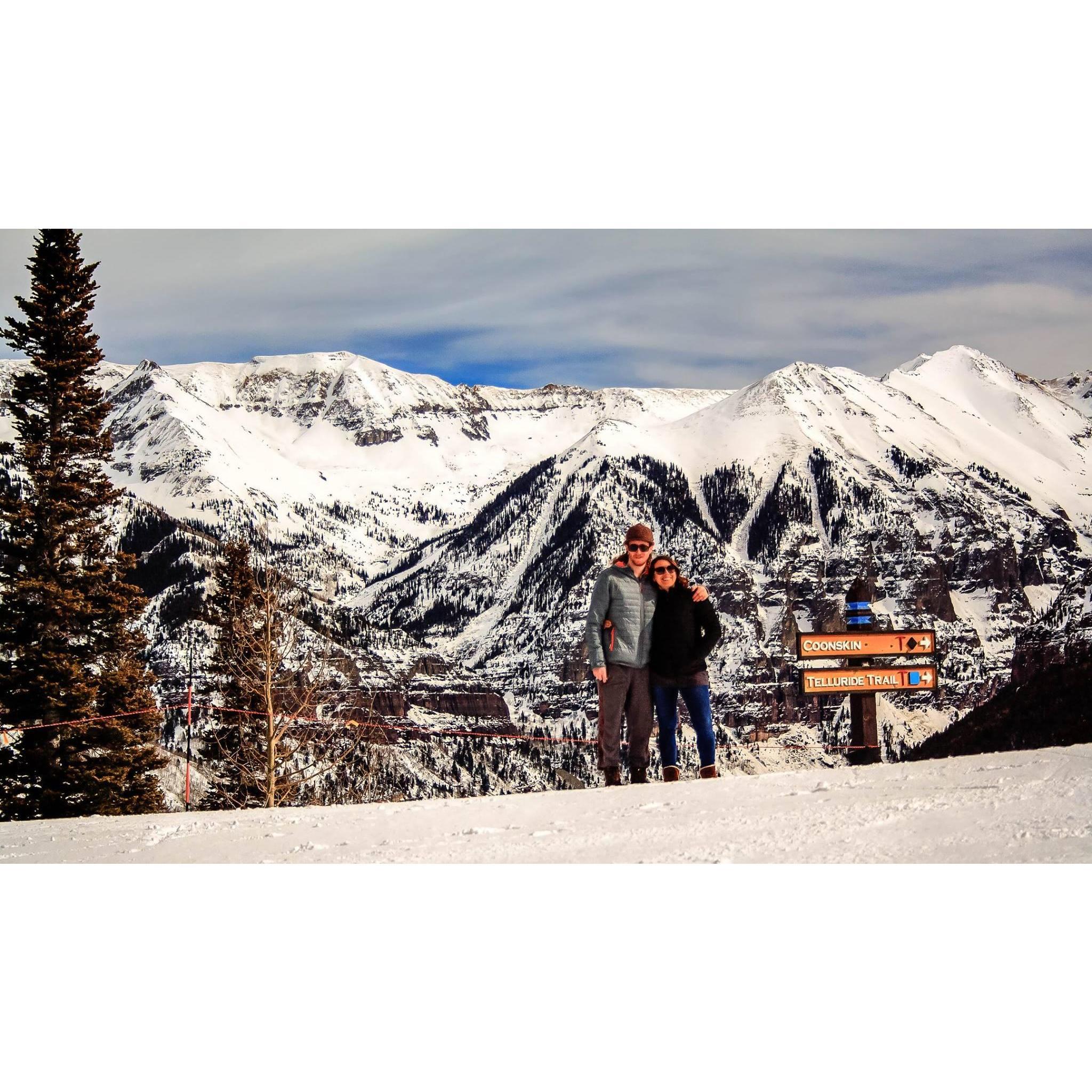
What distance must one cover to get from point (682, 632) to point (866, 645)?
265cm

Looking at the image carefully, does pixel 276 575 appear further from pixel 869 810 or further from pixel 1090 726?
pixel 869 810

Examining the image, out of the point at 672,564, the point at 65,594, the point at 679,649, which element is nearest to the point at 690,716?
the point at 679,649

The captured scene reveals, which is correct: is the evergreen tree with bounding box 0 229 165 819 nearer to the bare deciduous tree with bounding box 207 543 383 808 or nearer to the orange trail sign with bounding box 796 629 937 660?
the bare deciduous tree with bounding box 207 543 383 808

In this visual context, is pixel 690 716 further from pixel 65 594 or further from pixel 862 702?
pixel 65 594

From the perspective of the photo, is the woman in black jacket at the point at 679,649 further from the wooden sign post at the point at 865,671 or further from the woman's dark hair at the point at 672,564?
the wooden sign post at the point at 865,671

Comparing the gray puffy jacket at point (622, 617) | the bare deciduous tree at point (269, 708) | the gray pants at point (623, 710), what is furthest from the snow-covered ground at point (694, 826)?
the bare deciduous tree at point (269, 708)

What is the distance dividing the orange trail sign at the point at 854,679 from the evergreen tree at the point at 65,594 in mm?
11930

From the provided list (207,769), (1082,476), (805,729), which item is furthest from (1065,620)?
(207,769)

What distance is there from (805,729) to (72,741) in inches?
6265

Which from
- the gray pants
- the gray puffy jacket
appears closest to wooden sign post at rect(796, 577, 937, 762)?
the gray pants

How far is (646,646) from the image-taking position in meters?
8.20

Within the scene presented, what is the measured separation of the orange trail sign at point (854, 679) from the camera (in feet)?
32.0

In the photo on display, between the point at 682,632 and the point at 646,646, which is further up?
the point at 682,632

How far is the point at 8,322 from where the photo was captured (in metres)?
17.4
